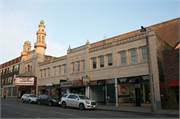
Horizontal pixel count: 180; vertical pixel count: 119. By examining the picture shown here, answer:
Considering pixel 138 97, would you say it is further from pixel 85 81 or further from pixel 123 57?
pixel 85 81

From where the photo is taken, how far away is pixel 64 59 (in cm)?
3177

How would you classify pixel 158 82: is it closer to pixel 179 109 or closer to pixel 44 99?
pixel 179 109

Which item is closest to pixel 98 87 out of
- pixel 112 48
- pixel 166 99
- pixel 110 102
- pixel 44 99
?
pixel 110 102

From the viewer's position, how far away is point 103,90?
85.4 ft

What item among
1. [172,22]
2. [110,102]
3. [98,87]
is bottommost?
[110,102]

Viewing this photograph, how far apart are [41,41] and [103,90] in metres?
23.0

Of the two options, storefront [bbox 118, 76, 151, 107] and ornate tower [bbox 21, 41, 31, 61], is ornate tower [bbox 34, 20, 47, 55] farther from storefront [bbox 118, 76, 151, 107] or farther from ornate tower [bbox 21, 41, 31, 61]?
storefront [bbox 118, 76, 151, 107]

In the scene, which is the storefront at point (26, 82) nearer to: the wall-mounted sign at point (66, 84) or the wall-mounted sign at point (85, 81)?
the wall-mounted sign at point (66, 84)

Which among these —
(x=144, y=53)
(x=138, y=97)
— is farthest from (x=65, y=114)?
(x=144, y=53)

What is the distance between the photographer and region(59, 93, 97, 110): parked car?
1792cm

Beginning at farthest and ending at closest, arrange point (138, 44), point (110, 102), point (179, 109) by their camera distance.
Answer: point (110, 102), point (138, 44), point (179, 109)

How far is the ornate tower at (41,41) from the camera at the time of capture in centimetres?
4028

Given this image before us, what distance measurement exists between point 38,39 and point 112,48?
24.0 m

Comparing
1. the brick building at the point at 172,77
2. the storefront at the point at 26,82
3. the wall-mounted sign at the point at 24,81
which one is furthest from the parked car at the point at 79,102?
the wall-mounted sign at the point at 24,81
